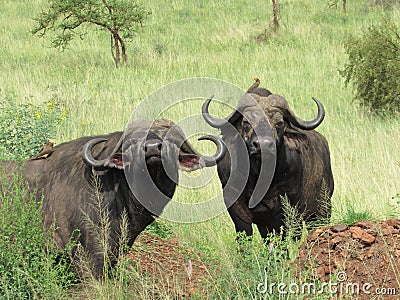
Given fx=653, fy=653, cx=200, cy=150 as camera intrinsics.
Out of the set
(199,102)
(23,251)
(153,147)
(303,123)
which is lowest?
(199,102)

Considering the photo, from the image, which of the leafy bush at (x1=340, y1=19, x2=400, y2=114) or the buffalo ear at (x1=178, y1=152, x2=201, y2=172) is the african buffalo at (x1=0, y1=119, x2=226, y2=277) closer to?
the buffalo ear at (x1=178, y1=152, x2=201, y2=172)

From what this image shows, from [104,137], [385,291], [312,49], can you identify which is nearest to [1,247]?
[104,137]

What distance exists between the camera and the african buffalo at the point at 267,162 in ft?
19.3

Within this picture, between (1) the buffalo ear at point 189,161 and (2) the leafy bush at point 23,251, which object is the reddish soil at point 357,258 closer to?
(1) the buffalo ear at point 189,161

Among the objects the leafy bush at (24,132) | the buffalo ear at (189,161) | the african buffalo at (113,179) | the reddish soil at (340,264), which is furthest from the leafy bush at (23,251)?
the leafy bush at (24,132)

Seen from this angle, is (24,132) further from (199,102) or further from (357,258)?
(357,258)

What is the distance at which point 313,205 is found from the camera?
21.6ft

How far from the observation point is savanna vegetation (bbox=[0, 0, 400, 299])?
16.8 ft

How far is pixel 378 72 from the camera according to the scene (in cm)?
1343

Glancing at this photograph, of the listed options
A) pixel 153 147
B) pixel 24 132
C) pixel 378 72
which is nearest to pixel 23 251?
pixel 153 147

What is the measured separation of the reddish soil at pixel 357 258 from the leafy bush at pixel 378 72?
25.1 ft

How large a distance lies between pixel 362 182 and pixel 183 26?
18060 mm

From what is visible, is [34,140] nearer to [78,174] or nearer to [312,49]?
[78,174]

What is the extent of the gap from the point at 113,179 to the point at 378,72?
30.7 ft
